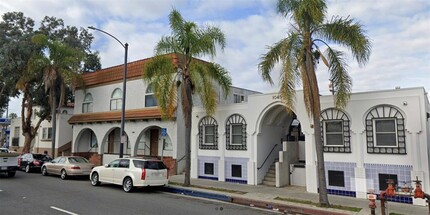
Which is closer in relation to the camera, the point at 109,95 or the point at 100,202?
the point at 100,202

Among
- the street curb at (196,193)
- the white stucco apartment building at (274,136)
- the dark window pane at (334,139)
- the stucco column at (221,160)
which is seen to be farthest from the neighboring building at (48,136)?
the dark window pane at (334,139)

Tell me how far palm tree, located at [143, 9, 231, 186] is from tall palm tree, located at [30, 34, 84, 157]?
12.6 m

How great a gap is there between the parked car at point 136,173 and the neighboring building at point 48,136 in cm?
1610

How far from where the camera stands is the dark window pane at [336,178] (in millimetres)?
14344

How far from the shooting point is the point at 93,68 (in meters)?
35.4

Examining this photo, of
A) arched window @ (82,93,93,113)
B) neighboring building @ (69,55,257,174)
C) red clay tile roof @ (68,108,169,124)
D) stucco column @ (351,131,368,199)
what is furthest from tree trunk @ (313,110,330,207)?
arched window @ (82,93,93,113)

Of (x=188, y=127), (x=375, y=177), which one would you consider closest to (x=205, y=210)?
(x=188, y=127)

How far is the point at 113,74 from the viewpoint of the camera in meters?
25.9

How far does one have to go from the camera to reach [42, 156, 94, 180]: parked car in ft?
63.7

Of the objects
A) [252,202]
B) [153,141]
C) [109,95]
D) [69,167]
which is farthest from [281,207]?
[109,95]

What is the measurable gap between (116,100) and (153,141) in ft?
14.7

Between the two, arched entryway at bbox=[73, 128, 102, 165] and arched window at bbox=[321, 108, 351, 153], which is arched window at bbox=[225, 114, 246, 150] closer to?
arched window at bbox=[321, 108, 351, 153]

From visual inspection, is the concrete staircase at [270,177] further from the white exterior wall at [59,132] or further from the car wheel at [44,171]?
the white exterior wall at [59,132]

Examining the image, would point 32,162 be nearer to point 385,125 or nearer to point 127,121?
point 127,121
